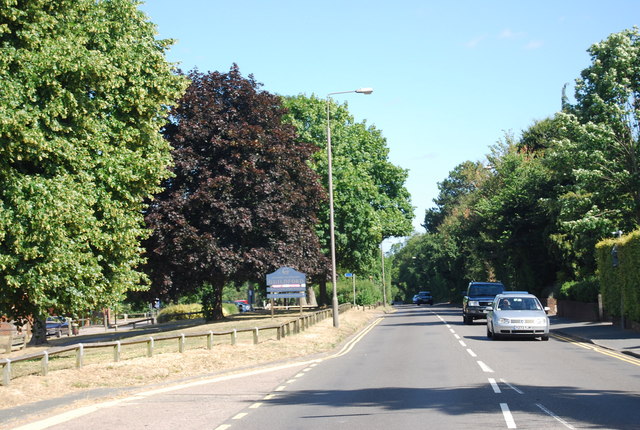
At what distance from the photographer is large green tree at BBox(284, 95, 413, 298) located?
164 ft

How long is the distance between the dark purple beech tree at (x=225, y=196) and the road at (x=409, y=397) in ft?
50.6

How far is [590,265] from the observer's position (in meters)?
42.9

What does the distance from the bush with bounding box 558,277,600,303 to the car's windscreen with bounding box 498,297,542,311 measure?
976 cm

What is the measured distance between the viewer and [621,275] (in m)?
30.2

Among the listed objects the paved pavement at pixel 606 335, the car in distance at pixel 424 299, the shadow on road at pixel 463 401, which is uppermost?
the shadow on road at pixel 463 401

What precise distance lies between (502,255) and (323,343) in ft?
91.1

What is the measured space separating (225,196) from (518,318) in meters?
15.9

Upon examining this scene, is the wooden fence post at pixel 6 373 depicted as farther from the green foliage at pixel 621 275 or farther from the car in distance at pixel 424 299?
the car in distance at pixel 424 299

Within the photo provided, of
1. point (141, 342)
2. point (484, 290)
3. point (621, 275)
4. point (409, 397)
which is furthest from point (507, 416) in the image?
point (484, 290)

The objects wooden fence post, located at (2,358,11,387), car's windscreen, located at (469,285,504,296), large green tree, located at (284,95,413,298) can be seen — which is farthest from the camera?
large green tree, located at (284,95,413,298)

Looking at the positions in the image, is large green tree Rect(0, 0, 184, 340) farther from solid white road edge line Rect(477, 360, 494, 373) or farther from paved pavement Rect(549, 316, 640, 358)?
paved pavement Rect(549, 316, 640, 358)

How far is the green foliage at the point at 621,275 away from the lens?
93.2 ft

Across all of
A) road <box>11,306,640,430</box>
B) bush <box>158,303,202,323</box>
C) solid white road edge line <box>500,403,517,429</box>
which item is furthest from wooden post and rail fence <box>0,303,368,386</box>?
bush <box>158,303,202,323</box>

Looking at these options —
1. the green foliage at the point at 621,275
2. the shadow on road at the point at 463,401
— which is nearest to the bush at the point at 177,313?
the green foliage at the point at 621,275
